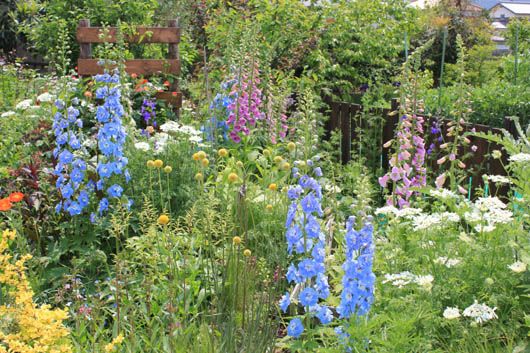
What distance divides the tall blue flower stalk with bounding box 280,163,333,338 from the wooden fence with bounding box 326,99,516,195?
2786 mm

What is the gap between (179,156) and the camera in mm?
4719

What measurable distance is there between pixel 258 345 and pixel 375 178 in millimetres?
4352

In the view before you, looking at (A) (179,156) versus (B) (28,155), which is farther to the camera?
(B) (28,155)

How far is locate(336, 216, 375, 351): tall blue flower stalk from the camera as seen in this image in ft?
8.21

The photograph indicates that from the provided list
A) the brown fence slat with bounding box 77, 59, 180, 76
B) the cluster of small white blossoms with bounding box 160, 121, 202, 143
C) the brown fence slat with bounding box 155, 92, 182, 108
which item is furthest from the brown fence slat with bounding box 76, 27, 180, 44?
the cluster of small white blossoms with bounding box 160, 121, 202, 143

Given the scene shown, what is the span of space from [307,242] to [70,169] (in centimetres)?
203

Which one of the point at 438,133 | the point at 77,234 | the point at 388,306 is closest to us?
the point at 388,306

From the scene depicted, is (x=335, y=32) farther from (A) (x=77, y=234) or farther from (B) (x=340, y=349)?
(B) (x=340, y=349)

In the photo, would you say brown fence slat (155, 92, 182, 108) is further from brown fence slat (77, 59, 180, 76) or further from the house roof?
the house roof

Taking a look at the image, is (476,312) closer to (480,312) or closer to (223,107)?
(480,312)

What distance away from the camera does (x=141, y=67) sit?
797cm

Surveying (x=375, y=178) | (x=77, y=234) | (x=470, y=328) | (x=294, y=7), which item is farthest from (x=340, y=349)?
(x=294, y=7)

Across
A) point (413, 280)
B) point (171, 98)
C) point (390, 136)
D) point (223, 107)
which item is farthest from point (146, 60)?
point (413, 280)

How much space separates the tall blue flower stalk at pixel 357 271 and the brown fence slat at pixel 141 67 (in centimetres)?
581
